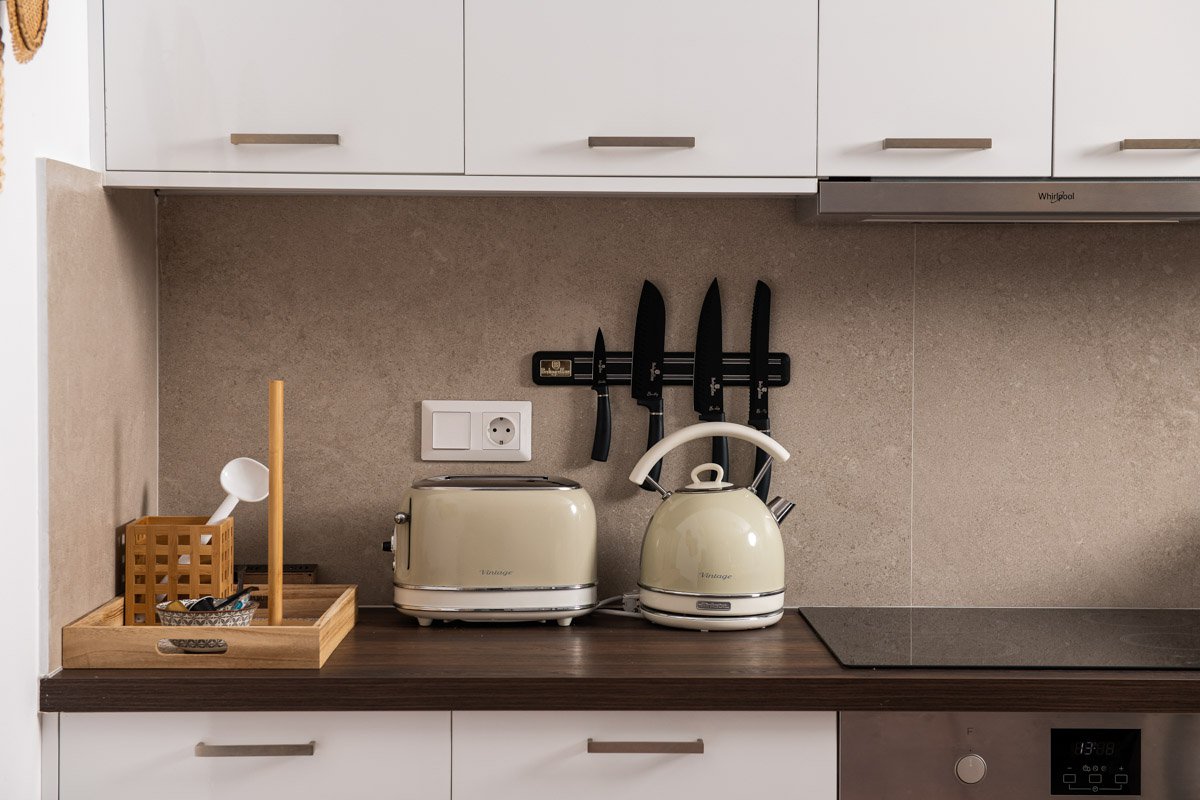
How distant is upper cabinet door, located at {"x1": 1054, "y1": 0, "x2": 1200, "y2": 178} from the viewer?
5.25 feet

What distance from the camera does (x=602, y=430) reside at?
1.89 metres


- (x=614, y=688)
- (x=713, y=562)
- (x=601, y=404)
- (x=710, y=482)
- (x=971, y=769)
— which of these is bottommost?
(x=971, y=769)

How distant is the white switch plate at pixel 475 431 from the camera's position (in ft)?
6.20

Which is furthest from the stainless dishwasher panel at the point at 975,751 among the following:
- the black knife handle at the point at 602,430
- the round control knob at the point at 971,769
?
the black knife handle at the point at 602,430

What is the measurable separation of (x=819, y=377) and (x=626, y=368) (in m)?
0.35

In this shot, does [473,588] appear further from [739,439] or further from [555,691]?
[739,439]

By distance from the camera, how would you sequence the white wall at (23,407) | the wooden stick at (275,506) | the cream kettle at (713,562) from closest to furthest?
the white wall at (23,407) < the wooden stick at (275,506) < the cream kettle at (713,562)

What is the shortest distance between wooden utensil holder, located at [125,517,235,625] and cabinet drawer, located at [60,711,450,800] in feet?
0.73

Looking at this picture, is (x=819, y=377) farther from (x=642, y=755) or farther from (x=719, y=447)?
(x=642, y=755)

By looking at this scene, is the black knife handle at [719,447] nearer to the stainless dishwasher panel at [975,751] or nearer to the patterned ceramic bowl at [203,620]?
the stainless dishwasher panel at [975,751]

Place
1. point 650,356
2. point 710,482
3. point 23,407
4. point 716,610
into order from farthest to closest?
point 650,356, point 710,482, point 716,610, point 23,407

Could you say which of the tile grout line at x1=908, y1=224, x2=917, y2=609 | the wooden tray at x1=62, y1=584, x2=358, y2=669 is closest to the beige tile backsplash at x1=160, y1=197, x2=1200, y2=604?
the tile grout line at x1=908, y1=224, x2=917, y2=609

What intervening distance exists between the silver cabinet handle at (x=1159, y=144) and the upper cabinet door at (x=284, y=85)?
1.00 metres

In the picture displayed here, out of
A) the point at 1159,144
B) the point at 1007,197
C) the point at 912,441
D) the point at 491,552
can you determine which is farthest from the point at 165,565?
the point at 1159,144
